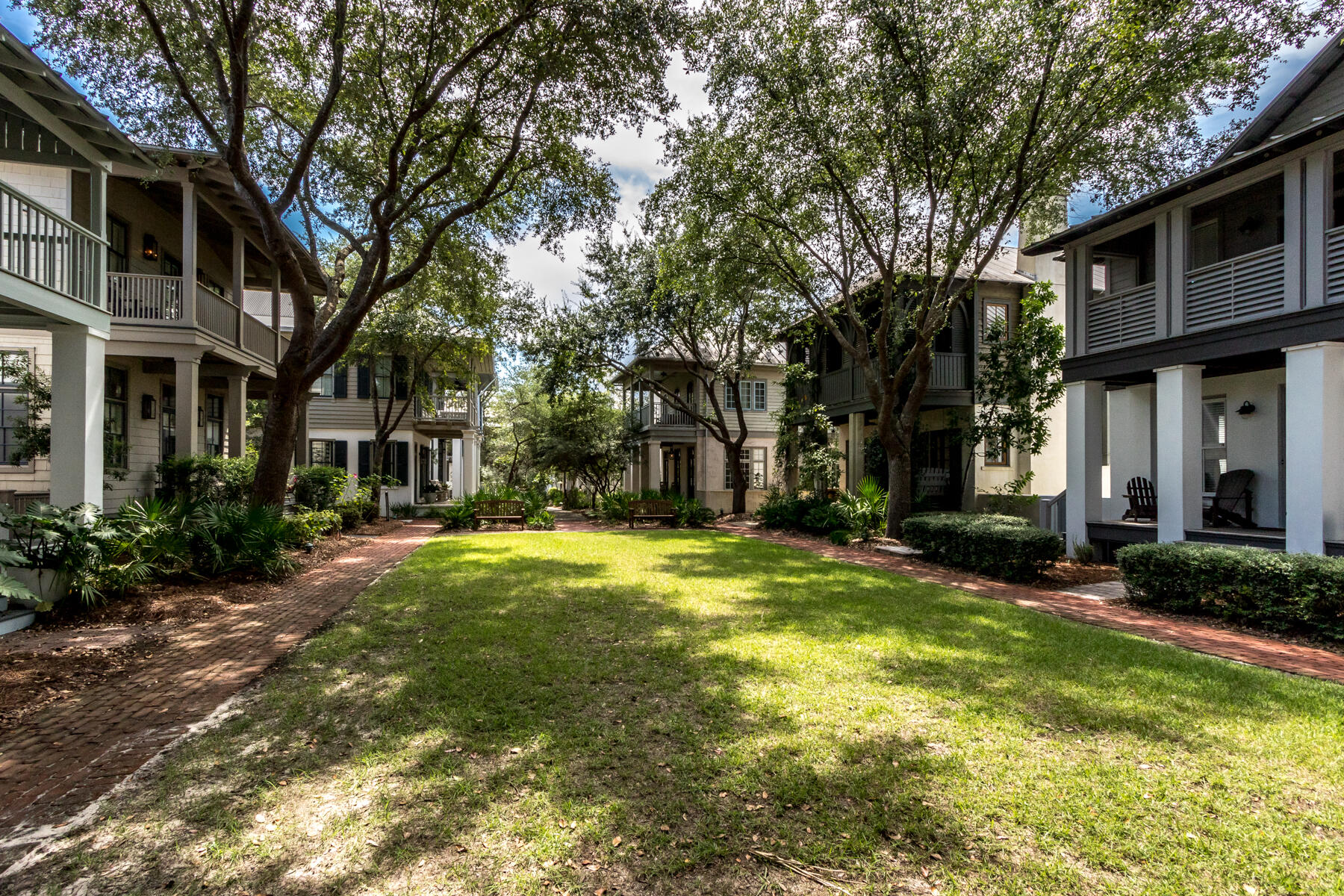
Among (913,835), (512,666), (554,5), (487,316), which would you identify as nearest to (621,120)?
(554,5)

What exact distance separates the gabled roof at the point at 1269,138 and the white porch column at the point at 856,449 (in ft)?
25.8

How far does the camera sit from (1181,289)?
35.0 feet

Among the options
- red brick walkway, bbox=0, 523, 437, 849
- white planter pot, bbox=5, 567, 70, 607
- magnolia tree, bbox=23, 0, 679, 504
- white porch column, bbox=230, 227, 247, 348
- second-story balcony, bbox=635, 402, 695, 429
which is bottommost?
red brick walkway, bbox=0, 523, 437, 849

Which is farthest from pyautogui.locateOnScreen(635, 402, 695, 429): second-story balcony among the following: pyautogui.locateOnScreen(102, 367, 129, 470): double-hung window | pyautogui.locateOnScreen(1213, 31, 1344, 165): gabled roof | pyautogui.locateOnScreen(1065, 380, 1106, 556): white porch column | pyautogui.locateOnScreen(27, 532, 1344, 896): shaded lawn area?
pyautogui.locateOnScreen(27, 532, 1344, 896): shaded lawn area

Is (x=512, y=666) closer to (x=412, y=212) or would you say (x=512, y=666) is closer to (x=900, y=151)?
(x=412, y=212)

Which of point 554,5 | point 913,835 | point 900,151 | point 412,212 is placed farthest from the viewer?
point 412,212

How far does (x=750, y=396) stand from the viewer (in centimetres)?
2762

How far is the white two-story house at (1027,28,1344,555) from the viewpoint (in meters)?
8.66

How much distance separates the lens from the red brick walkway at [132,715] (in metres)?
3.42

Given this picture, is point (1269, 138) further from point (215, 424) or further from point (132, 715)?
point (215, 424)

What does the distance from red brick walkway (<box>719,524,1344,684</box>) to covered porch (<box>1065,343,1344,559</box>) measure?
9.09 feet

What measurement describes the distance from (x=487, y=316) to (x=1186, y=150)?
14.7 m

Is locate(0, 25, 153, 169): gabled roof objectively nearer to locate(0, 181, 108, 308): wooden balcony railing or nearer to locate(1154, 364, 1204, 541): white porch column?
locate(0, 181, 108, 308): wooden balcony railing

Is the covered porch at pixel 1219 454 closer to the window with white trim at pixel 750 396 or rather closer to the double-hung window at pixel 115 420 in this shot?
the window with white trim at pixel 750 396
